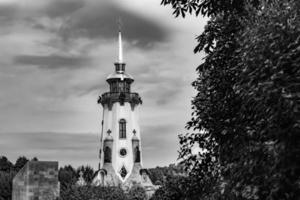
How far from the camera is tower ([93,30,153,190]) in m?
67.4

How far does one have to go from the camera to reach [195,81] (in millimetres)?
16547

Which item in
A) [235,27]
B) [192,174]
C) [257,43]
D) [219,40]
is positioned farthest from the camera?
[192,174]

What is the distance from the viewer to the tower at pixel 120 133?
67.4 m

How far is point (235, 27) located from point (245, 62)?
2.79m

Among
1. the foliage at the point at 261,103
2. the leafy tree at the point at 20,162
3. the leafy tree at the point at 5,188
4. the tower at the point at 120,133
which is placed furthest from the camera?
the leafy tree at the point at 20,162

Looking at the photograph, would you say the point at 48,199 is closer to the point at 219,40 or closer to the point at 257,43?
the point at 219,40

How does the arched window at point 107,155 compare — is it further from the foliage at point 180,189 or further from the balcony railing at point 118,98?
the foliage at point 180,189

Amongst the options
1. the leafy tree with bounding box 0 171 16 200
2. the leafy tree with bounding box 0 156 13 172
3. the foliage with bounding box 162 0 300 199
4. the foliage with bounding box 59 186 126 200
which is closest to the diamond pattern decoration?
the leafy tree with bounding box 0 171 16 200

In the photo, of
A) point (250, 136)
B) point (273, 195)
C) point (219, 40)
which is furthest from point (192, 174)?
point (273, 195)

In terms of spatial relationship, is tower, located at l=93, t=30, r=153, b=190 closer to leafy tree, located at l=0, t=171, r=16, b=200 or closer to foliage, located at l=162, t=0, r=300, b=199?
leafy tree, located at l=0, t=171, r=16, b=200

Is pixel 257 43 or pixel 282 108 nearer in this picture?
pixel 282 108

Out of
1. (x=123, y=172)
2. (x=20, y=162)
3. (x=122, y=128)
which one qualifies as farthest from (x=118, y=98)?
(x=20, y=162)

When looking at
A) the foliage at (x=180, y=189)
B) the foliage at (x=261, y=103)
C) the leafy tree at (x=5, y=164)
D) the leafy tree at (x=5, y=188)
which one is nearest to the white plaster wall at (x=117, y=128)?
the leafy tree at (x=5, y=188)

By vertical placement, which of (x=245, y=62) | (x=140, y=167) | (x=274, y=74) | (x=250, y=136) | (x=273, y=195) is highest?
(x=140, y=167)
